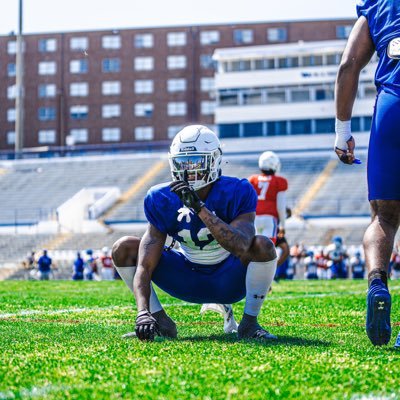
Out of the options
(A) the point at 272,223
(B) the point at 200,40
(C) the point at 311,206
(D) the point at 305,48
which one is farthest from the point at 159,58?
(A) the point at 272,223

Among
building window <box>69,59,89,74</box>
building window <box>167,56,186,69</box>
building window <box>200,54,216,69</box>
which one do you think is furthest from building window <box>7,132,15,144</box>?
building window <box>200,54,216,69</box>

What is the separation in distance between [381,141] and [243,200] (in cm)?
98

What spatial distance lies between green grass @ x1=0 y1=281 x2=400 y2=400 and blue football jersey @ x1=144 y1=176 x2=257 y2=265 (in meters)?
→ 0.59

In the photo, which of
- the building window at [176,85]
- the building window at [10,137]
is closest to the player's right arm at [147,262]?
the building window at [176,85]

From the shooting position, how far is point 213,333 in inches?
221

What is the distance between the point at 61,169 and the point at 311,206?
1587 centimetres

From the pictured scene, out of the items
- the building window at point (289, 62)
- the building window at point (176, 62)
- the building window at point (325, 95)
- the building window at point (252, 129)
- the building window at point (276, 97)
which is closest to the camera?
the building window at point (325, 95)

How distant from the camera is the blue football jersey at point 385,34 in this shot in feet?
15.1

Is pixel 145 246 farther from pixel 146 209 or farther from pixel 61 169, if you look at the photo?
pixel 61 169

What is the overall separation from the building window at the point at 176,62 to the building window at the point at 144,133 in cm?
537

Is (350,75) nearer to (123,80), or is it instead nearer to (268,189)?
(268,189)

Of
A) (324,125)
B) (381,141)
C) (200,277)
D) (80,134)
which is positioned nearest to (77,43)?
(80,134)

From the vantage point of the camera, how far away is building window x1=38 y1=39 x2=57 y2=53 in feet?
246

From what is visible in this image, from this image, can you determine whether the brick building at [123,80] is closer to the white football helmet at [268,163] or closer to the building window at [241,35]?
the building window at [241,35]
